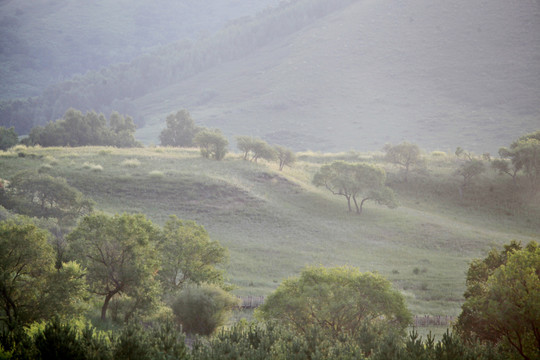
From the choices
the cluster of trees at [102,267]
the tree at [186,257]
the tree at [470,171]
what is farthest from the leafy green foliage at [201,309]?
the tree at [470,171]

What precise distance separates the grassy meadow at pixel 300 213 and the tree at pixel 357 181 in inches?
77.2

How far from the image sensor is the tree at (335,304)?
14.9 meters

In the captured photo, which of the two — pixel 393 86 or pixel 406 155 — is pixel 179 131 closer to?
pixel 406 155

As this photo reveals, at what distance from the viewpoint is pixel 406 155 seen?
2618 inches

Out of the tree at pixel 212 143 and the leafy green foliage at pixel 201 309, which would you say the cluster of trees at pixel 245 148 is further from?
the leafy green foliage at pixel 201 309

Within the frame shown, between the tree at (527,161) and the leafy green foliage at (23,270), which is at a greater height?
the tree at (527,161)

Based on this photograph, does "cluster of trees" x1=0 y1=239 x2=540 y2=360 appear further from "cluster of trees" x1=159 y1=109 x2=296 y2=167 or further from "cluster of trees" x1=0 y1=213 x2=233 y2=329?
Answer: "cluster of trees" x1=159 y1=109 x2=296 y2=167

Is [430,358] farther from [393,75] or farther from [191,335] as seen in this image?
[393,75]

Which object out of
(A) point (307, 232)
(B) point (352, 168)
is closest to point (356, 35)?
(B) point (352, 168)

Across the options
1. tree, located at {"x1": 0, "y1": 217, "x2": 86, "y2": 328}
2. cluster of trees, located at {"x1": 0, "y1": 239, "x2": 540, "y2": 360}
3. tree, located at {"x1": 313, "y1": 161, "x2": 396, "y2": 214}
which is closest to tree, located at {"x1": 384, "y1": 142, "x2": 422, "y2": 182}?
tree, located at {"x1": 313, "y1": 161, "x2": 396, "y2": 214}

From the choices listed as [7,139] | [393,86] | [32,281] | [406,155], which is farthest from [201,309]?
[393,86]

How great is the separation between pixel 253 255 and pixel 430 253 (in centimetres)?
1734

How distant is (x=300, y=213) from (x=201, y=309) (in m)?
33.0

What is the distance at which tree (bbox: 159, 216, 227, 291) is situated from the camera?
2022cm
